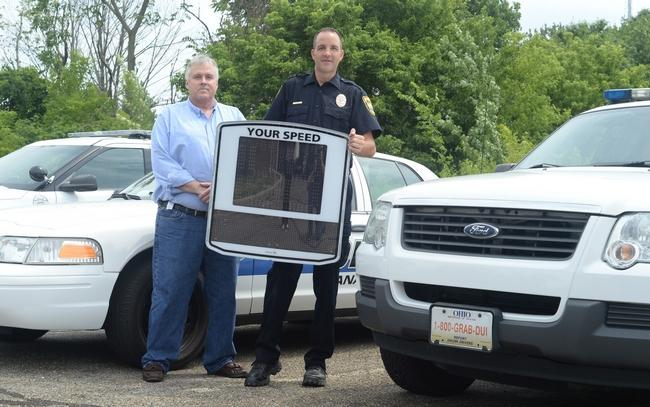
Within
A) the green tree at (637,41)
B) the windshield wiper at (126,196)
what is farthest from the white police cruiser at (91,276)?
the green tree at (637,41)

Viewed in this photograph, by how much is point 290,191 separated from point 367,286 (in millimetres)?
744

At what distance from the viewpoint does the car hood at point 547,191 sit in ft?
14.2

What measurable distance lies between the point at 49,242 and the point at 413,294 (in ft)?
8.12

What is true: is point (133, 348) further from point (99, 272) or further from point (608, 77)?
point (608, 77)

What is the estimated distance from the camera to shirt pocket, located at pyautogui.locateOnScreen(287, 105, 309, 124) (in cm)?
601

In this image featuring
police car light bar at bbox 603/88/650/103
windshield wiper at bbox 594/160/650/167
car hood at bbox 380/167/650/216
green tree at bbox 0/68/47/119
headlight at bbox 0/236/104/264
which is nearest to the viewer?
car hood at bbox 380/167/650/216

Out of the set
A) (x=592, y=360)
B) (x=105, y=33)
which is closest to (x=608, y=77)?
(x=105, y=33)

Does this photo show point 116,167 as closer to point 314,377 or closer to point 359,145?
point 314,377

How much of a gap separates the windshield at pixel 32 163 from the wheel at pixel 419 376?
4.96 m

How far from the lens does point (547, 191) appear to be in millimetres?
4543

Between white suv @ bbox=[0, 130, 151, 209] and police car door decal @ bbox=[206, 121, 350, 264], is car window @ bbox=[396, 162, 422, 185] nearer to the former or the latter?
police car door decal @ bbox=[206, 121, 350, 264]

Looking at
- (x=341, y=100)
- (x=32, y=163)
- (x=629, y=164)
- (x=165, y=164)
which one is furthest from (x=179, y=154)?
(x=32, y=163)

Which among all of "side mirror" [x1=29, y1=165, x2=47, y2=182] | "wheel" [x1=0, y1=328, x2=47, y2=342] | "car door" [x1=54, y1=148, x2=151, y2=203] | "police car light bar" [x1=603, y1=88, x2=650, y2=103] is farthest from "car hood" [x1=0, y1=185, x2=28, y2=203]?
"police car light bar" [x1=603, y1=88, x2=650, y2=103]

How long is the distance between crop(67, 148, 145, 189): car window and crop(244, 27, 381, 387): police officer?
4023 millimetres
